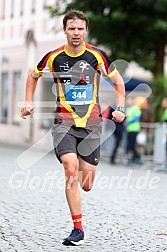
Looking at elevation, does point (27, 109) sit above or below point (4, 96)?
above

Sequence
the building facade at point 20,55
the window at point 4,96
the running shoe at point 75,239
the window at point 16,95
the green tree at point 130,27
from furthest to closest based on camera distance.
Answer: the window at point 4,96, the window at point 16,95, the building facade at point 20,55, the green tree at point 130,27, the running shoe at point 75,239

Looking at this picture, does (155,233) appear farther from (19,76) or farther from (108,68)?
(19,76)

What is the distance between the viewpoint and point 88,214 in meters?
7.91

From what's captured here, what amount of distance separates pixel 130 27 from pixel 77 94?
1474cm

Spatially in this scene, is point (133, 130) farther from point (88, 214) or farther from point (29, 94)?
point (29, 94)

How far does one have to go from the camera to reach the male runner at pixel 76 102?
19.7 feet

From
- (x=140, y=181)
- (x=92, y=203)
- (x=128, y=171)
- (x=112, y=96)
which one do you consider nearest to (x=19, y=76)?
(x=112, y=96)

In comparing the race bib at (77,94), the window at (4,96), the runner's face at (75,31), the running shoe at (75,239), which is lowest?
the window at (4,96)

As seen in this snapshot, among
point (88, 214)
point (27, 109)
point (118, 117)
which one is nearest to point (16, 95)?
point (88, 214)

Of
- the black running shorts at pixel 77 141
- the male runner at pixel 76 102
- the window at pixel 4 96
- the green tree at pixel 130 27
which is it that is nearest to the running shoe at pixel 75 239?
the male runner at pixel 76 102

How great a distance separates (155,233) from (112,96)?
15.5 metres

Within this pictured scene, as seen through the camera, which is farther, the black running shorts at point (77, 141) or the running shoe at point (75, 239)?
the black running shorts at point (77, 141)

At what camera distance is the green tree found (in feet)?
65.2

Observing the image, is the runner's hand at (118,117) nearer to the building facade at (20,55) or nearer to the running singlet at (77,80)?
the running singlet at (77,80)
